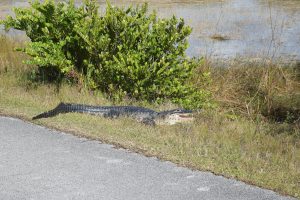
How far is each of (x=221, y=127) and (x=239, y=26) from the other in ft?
32.0

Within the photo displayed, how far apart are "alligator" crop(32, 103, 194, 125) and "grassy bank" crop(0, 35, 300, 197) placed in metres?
0.15

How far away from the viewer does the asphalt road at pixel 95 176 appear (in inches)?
205

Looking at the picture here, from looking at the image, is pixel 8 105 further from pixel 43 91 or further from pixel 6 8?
pixel 6 8

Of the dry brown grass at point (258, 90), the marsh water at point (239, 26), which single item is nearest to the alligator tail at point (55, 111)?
the dry brown grass at point (258, 90)

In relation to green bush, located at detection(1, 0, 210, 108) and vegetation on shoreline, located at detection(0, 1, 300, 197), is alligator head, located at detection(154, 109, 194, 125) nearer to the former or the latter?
vegetation on shoreline, located at detection(0, 1, 300, 197)

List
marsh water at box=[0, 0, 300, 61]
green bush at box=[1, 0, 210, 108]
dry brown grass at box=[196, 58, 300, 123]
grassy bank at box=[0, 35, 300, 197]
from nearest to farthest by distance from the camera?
grassy bank at box=[0, 35, 300, 197]
green bush at box=[1, 0, 210, 108]
dry brown grass at box=[196, 58, 300, 123]
marsh water at box=[0, 0, 300, 61]

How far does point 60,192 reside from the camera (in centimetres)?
527

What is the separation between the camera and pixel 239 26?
666 inches

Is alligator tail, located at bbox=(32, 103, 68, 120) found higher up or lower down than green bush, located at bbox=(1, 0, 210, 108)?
lower down

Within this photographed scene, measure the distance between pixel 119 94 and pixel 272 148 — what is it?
3245 millimetres

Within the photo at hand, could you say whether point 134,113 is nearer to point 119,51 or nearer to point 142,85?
point 142,85

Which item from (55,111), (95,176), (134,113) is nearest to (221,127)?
(134,113)

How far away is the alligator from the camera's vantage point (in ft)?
25.5

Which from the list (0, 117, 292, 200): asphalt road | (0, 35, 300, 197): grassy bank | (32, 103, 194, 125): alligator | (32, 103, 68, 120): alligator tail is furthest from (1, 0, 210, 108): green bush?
(0, 117, 292, 200): asphalt road
